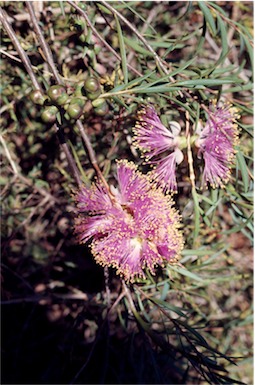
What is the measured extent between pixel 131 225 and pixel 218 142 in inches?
9.7

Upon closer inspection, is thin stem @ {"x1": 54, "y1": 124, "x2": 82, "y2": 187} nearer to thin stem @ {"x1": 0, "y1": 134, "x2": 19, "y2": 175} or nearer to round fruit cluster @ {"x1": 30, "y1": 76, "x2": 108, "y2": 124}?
round fruit cluster @ {"x1": 30, "y1": 76, "x2": 108, "y2": 124}

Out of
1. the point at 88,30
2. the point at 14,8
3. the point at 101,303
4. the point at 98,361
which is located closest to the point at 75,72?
the point at 14,8

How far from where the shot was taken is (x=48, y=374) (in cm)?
147

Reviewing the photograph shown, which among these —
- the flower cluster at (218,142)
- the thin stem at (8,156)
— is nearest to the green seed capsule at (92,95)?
the flower cluster at (218,142)

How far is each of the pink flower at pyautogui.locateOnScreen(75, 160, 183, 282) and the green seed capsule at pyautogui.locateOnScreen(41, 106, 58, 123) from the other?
166 millimetres

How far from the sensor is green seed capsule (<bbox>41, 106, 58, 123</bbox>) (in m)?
0.92

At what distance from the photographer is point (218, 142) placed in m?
1.00

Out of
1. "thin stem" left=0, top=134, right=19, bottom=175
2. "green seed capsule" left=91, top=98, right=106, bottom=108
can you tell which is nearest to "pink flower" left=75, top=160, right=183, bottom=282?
"green seed capsule" left=91, top=98, right=106, bottom=108

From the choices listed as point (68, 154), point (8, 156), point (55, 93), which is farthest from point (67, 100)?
point (8, 156)

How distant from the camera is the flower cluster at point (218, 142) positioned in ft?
3.26

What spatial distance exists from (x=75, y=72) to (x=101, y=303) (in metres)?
0.65

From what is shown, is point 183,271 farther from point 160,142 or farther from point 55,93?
point 55,93

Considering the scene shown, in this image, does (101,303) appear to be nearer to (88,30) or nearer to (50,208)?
(50,208)

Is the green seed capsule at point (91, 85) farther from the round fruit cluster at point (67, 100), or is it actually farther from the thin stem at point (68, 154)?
the thin stem at point (68, 154)
